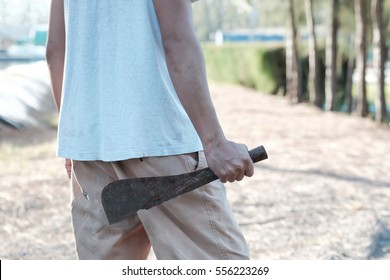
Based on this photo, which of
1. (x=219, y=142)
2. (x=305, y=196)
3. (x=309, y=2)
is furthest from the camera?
(x=309, y=2)

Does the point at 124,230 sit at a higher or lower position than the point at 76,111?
lower

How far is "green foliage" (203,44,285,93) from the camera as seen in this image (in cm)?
2489

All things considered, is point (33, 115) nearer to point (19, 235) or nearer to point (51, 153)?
point (51, 153)

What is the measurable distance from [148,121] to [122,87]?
0.11 meters

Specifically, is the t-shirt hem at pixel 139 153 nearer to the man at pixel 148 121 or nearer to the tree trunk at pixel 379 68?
the man at pixel 148 121

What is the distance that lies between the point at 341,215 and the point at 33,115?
355 inches

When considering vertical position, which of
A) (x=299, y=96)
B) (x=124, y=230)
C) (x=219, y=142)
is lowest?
(x=299, y=96)

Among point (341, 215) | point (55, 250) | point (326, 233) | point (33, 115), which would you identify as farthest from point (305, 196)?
point (33, 115)

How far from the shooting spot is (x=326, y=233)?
15.9ft

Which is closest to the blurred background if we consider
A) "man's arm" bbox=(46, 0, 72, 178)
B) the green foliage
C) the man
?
"man's arm" bbox=(46, 0, 72, 178)

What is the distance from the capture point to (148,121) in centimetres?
186

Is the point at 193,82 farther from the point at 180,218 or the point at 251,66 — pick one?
the point at 251,66

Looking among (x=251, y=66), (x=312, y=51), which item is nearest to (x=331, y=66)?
(x=312, y=51)

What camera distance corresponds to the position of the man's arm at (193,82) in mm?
1823
